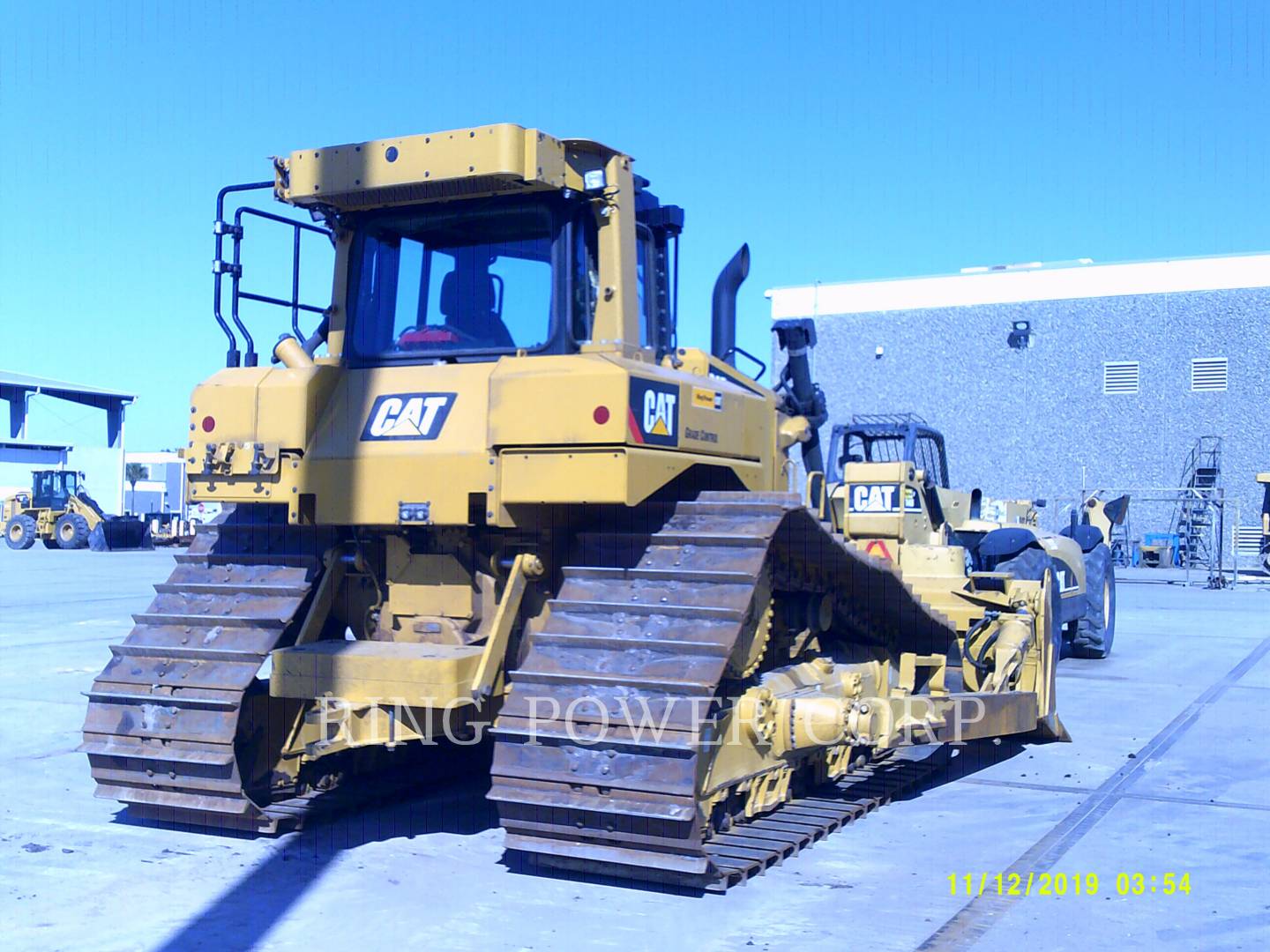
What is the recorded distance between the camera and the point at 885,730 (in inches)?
244

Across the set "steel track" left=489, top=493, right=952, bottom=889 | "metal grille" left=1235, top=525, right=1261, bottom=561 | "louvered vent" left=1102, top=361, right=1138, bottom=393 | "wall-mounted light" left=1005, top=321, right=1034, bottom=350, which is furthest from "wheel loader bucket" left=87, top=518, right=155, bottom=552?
"steel track" left=489, top=493, right=952, bottom=889

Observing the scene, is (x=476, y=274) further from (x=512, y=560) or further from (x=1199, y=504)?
Answer: (x=1199, y=504)

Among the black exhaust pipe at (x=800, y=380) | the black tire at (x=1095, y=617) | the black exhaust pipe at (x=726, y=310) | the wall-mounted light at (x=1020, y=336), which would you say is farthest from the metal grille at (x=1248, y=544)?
the black exhaust pipe at (x=726, y=310)

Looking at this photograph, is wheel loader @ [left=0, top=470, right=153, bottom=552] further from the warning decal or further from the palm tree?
the warning decal

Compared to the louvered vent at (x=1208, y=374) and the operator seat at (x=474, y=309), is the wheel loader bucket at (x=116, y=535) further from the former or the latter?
the operator seat at (x=474, y=309)

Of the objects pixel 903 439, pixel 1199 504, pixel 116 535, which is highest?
pixel 903 439

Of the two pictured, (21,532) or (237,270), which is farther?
(21,532)

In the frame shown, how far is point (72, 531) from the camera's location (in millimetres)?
40031

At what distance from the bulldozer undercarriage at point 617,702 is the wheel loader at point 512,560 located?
0.01 m

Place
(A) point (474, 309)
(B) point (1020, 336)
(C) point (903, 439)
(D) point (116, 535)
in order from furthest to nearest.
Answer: (D) point (116, 535)
(B) point (1020, 336)
(C) point (903, 439)
(A) point (474, 309)

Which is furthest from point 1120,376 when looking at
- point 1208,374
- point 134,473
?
point 134,473

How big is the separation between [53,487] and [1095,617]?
3694 cm

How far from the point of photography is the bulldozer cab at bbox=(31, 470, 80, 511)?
41719 millimetres

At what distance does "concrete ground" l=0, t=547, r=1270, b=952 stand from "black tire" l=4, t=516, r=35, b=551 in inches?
1373
